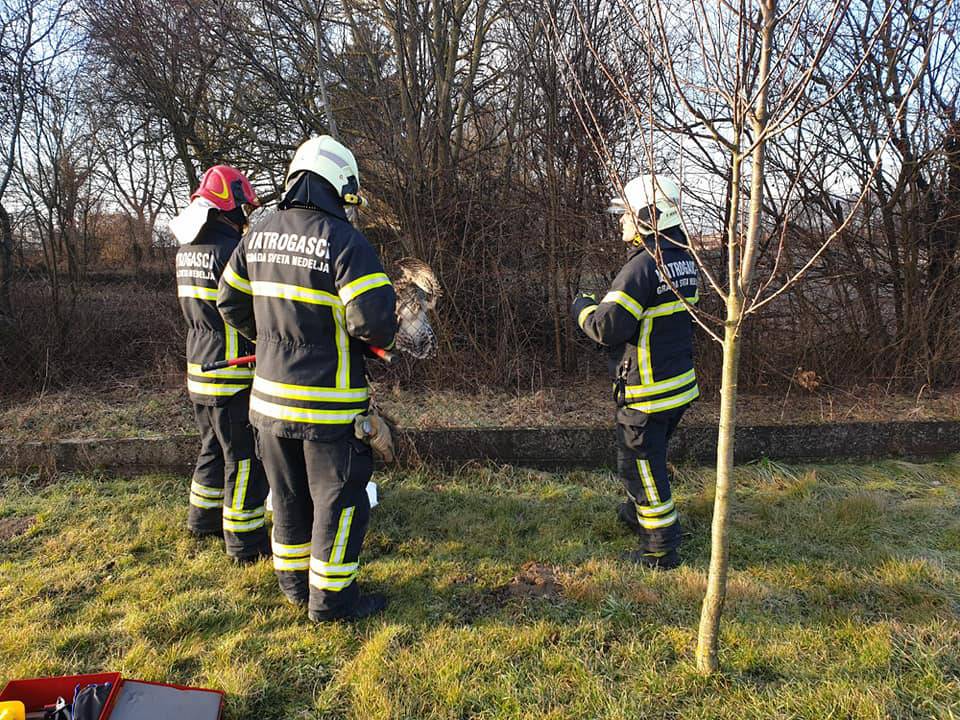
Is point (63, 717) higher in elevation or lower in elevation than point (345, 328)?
lower

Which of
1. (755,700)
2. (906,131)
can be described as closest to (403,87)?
(906,131)

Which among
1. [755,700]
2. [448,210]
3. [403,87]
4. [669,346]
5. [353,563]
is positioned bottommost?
[755,700]

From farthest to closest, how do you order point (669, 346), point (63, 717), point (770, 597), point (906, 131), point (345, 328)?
point (906, 131) → point (669, 346) → point (770, 597) → point (345, 328) → point (63, 717)

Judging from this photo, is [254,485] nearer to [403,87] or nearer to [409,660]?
[409,660]

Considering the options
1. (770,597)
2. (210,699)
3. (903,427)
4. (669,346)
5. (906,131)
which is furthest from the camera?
(906,131)

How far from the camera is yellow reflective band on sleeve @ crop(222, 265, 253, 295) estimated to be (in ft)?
9.61

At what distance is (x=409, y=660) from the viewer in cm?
253

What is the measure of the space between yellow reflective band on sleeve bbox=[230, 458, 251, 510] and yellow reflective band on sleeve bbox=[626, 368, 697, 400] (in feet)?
7.45

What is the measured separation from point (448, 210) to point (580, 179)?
136 cm

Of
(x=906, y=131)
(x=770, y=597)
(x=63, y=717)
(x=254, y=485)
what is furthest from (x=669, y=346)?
(x=906, y=131)

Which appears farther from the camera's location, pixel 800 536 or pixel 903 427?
pixel 903 427

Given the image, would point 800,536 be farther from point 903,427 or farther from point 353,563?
point 353,563

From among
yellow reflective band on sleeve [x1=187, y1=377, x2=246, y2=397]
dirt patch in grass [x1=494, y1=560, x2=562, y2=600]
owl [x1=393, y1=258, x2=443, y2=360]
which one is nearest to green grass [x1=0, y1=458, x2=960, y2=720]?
dirt patch in grass [x1=494, y1=560, x2=562, y2=600]

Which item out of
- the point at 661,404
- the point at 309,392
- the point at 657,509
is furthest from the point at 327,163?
the point at 657,509
